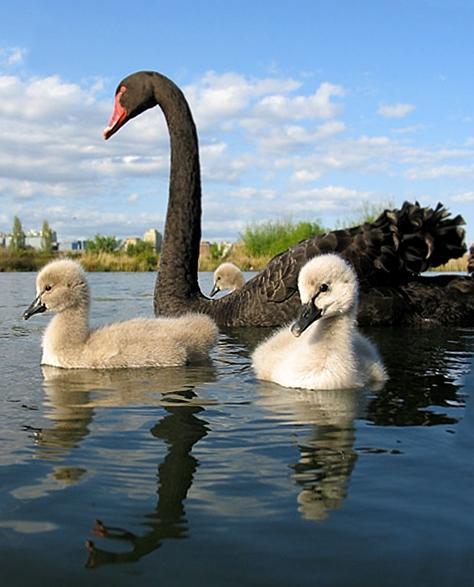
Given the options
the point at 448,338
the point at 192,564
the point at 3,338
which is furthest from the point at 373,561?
the point at 3,338

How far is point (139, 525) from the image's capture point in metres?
1.53

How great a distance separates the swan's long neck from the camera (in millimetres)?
6293

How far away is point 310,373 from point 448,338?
2052 mm

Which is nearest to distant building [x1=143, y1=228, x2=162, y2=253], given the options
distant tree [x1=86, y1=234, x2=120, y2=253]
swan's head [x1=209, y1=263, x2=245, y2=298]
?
distant tree [x1=86, y1=234, x2=120, y2=253]

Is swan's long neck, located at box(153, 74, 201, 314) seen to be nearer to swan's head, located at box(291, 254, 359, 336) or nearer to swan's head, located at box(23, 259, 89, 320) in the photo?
swan's head, located at box(23, 259, 89, 320)

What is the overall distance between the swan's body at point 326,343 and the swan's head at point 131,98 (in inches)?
129

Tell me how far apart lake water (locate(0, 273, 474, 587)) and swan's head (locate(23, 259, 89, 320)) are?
3.02 feet

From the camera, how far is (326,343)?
131 inches

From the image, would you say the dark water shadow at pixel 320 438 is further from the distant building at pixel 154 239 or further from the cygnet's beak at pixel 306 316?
the distant building at pixel 154 239

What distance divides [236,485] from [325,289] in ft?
5.36

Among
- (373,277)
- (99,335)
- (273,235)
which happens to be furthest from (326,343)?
(273,235)

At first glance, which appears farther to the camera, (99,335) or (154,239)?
(154,239)

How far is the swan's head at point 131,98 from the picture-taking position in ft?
20.4

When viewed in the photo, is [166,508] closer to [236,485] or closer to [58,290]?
[236,485]
